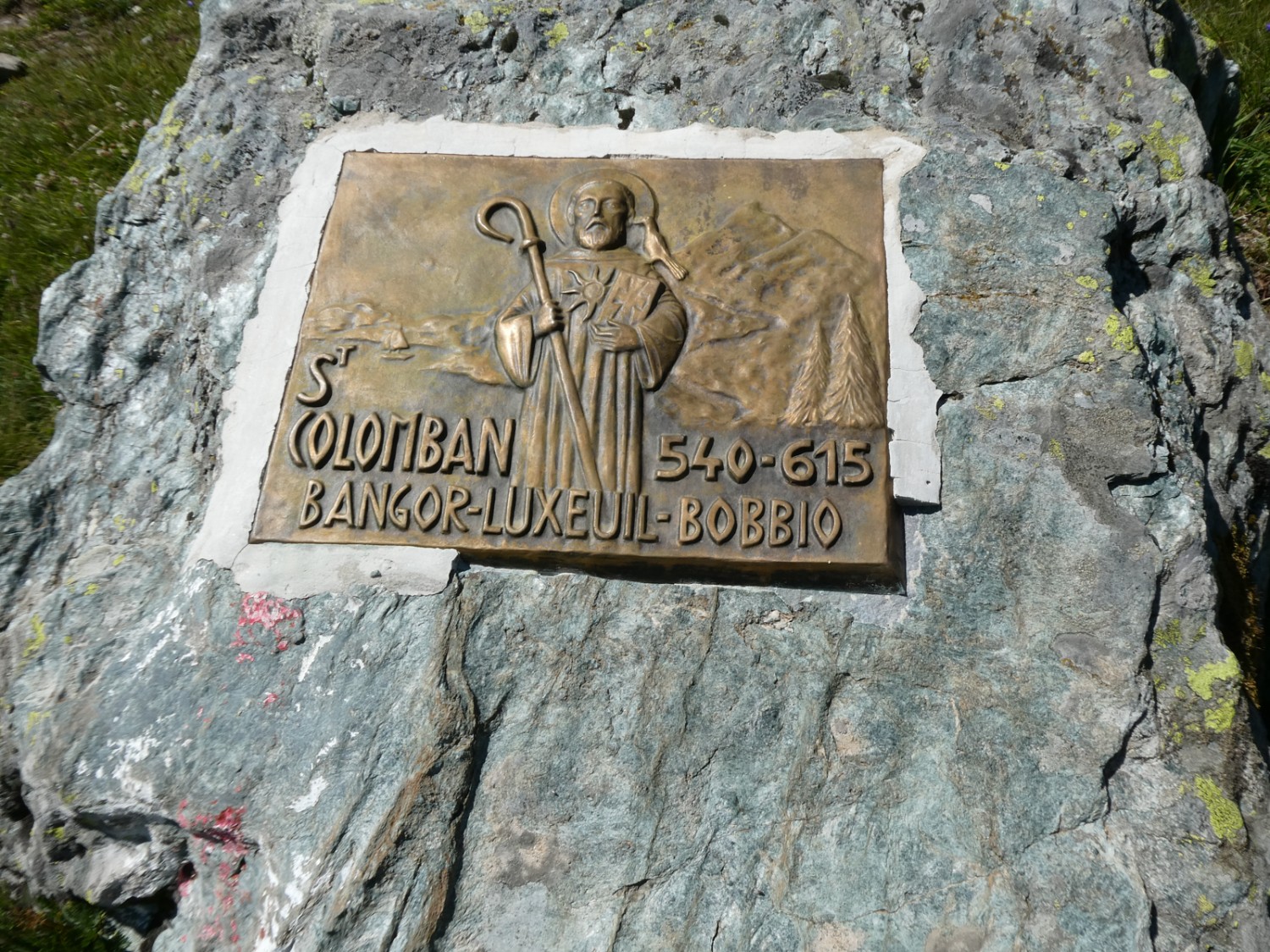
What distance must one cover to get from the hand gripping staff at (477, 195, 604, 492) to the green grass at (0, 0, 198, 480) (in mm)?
2300

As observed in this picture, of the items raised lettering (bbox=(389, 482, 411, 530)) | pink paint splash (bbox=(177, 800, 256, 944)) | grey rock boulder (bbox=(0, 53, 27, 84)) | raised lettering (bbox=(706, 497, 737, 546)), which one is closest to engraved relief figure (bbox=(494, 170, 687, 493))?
raised lettering (bbox=(706, 497, 737, 546))

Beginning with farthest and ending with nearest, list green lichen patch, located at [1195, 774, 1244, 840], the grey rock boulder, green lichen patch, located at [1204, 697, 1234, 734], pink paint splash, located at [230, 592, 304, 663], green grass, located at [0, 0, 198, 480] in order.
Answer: the grey rock boulder, green grass, located at [0, 0, 198, 480], pink paint splash, located at [230, 592, 304, 663], green lichen patch, located at [1204, 697, 1234, 734], green lichen patch, located at [1195, 774, 1244, 840]

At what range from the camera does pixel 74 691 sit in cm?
284

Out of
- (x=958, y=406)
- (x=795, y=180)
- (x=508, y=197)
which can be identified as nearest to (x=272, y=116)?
(x=508, y=197)

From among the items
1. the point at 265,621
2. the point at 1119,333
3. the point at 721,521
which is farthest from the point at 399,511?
the point at 1119,333

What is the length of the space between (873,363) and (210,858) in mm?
2237

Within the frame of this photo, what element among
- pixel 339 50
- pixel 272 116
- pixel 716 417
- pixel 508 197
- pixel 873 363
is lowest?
pixel 716 417

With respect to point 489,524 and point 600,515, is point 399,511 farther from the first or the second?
point 600,515

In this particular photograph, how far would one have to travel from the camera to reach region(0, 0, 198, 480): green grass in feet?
15.0

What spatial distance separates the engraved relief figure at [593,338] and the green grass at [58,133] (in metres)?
2.46

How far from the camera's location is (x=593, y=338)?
3.14 metres

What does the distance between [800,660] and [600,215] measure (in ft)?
5.02

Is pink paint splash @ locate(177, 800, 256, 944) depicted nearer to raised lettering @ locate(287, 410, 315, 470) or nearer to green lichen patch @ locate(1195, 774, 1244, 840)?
raised lettering @ locate(287, 410, 315, 470)

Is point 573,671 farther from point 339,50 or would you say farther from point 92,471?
point 339,50
